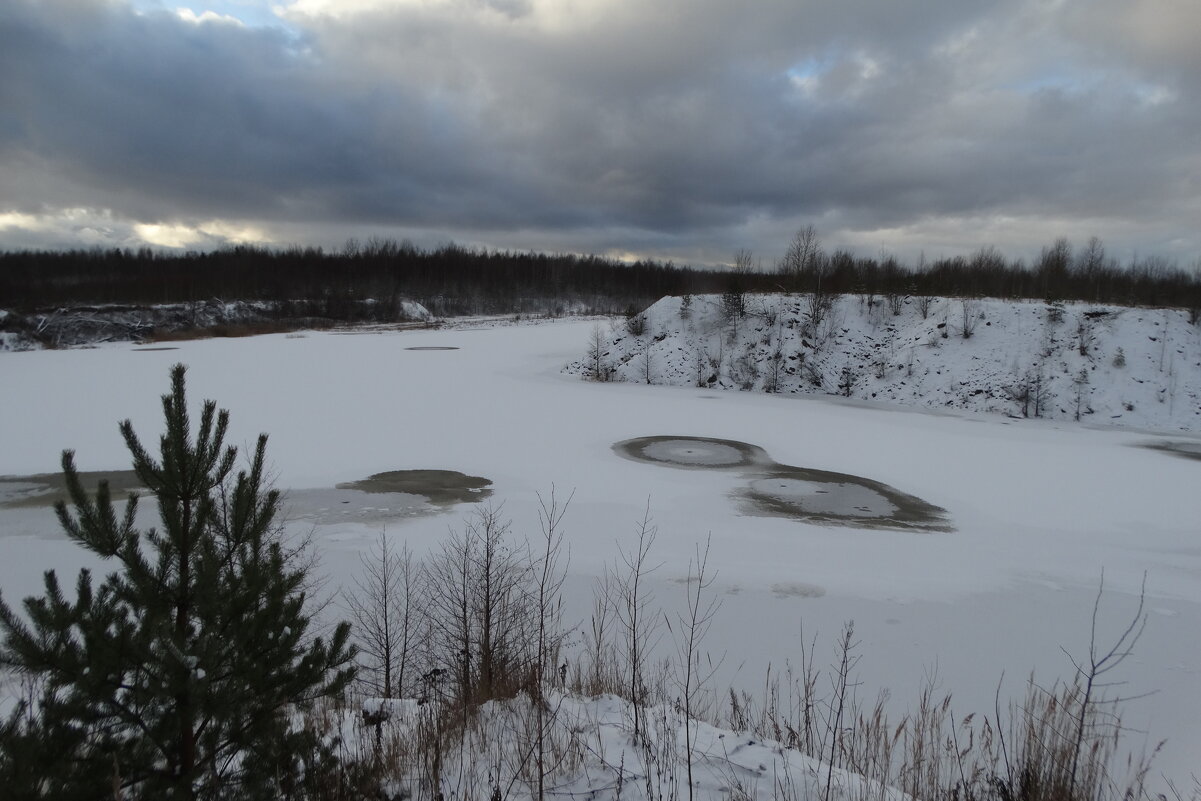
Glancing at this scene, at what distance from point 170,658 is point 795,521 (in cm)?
809

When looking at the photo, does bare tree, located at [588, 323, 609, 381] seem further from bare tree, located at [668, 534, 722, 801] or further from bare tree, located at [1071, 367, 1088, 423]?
bare tree, located at [668, 534, 722, 801]

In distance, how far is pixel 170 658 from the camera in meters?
2.31

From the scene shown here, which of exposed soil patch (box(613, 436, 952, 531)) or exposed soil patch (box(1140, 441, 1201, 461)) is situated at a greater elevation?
exposed soil patch (box(613, 436, 952, 531))

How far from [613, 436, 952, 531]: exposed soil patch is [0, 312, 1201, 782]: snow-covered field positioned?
1.07 feet

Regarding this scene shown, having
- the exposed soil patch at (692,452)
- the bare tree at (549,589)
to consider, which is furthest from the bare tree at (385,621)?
the exposed soil patch at (692,452)

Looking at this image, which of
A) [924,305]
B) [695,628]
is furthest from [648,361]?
[695,628]

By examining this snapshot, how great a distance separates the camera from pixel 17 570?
7020mm

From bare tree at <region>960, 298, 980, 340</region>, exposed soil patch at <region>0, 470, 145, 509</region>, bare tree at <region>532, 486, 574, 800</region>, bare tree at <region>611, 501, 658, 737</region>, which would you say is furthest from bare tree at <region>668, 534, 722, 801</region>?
bare tree at <region>960, 298, 980, 340</region>

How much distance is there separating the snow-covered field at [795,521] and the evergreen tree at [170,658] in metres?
3.86

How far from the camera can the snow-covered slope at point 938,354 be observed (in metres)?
20.0

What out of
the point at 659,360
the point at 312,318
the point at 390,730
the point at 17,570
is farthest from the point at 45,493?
the point at 312,318

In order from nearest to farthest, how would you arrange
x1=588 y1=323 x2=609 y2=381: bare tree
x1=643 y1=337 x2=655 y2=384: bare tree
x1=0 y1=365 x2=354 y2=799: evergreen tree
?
x1=0 y1=365 x2=354 y2=799: evergreen tree
x1=588 y1=323 x2=609 y2=381: bare tree
x1=643 y1=337 x2=655 y2=384: bare tree

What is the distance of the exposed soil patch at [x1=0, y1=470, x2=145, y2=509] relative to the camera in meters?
9.40

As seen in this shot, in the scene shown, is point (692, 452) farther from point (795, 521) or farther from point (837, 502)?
point (795, 521)
